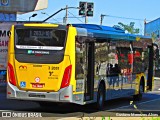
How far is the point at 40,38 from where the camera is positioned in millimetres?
15781

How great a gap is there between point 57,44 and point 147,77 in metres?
9.57

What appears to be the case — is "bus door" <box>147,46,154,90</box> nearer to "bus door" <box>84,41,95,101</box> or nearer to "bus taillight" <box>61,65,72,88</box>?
"bus door" <box>84,41,95,101</box>

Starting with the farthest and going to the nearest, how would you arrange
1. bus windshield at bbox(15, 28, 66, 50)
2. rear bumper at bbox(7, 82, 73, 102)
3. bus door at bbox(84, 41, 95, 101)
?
bus door at bbox(84, 41, 95, 101)
bus windshield at bbox(15, 28, 66, 50)
rear bumper at bbox(7, 82, 73, 102)

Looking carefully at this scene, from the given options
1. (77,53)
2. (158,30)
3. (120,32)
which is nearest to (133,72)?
(120,32)

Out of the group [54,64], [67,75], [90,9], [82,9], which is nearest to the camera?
[67,75]

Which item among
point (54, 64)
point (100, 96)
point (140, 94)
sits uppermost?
point (54, 64)

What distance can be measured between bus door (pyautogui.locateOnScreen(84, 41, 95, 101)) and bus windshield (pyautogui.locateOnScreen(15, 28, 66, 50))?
1336mm

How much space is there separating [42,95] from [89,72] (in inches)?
81.7

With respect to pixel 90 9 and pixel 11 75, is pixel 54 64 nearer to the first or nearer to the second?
pixel 11 75

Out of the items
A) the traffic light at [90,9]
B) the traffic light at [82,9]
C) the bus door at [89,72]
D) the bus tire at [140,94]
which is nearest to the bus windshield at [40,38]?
the bus door at [89,72]

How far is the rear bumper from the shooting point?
15.3 meters

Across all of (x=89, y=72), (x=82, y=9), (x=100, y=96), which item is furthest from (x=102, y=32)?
(x=82, y=9)

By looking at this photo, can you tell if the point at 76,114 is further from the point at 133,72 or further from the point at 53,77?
the point at 133,72

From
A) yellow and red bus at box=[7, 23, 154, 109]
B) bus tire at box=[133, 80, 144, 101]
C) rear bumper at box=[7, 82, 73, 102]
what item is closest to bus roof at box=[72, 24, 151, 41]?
yellow and red bus at box=[7, 23, 154, 109]
